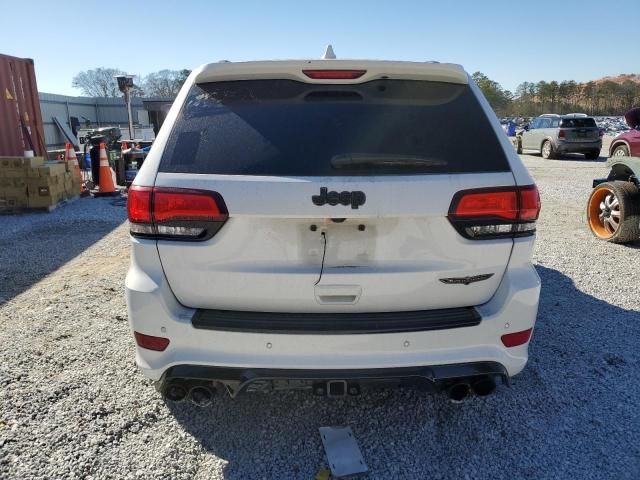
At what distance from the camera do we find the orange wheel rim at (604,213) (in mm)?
6375

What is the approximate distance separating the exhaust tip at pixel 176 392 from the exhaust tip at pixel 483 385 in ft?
4.50

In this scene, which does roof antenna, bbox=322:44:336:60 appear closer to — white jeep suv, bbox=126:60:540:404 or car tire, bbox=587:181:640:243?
white jeep suv, bbox=126:60:540:404

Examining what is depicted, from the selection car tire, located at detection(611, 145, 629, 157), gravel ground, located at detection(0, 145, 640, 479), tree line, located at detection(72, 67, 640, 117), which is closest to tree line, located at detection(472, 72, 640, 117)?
tree line, located at detection(72, 67, 640, 117)

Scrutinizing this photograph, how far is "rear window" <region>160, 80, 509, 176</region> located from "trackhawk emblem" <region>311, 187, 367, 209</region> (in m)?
0.11

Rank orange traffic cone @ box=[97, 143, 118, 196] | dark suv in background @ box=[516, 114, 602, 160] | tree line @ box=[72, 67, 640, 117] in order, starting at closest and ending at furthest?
orange traffic cone @ box=[97, 143, 118, 196] → dark suv in background @ box=[516, 114, 602, 160] → tree line @ box=[72, 67, 640, 117]

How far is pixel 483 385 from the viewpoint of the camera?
226 cm

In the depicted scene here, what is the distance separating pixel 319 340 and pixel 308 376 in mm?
179

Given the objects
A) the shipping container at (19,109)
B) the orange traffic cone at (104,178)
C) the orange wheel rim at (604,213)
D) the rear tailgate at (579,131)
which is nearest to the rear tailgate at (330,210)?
the orange wheel rim at (604,213)

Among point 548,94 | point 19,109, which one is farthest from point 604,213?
point 548,94

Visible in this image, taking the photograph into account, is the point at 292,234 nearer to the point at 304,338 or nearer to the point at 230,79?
the point at 304,338

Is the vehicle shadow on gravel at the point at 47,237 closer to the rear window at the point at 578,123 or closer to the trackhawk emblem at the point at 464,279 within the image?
the trackhawk emblem at the point at 464,279

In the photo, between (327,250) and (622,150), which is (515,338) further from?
(622,150)

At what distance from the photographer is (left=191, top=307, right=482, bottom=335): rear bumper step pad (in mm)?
2053

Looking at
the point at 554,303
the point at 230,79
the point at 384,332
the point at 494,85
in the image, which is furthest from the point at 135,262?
the point at 494,85
